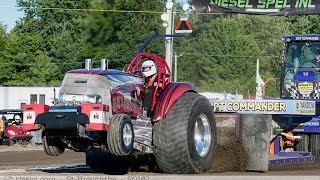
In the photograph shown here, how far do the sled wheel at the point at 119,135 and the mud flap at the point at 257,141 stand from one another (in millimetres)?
2570

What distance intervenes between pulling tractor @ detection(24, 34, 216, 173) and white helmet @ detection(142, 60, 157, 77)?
2.5 inches

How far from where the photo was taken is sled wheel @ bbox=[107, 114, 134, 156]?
9.95 m

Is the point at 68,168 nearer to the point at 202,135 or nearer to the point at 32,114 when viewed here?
the point at 202,135

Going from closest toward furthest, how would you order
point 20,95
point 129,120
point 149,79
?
point 129,120 < point 149,79 < point 20,95

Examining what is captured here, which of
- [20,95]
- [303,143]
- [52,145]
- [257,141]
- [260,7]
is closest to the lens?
[52,145]

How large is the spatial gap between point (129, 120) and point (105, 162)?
2181mm

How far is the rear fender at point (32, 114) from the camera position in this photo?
1037cm

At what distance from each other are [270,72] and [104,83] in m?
55.9

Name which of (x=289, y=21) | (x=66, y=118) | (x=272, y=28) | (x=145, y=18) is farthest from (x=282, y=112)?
(x=272, y=28)

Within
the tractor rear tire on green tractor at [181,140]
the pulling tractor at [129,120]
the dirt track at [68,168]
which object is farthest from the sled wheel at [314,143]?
the tractor rear tire on green tractor at [181,140]

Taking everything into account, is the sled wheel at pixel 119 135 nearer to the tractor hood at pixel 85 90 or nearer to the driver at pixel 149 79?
the tractor hood at pixel 85 90

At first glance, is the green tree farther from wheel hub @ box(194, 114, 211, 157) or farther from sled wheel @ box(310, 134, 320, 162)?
wheel hub @ box(194, 114, 211, 157)

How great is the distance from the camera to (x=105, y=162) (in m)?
12.2

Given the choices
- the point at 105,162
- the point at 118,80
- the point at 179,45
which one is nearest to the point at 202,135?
the point at 105,162
